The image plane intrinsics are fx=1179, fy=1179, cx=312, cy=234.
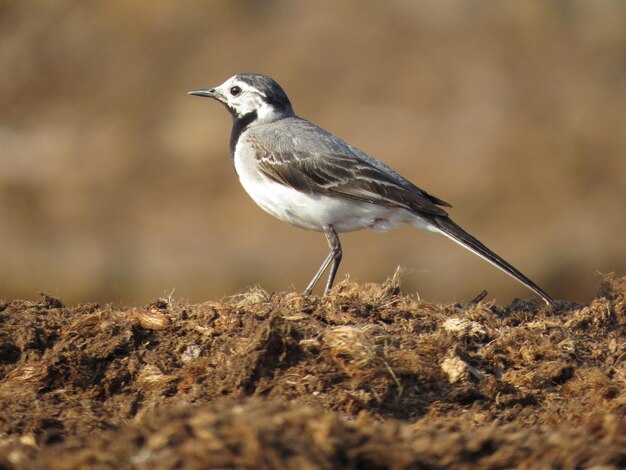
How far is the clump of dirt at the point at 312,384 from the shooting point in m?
5.91

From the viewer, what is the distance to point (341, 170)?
36.5 feet

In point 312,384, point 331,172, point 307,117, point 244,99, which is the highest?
point 307,117

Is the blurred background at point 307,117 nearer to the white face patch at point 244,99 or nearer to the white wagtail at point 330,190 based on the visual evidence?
the white face patch at point 244,99

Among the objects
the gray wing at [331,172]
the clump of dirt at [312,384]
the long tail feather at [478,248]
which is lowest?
the clump of dirt at [312,384]

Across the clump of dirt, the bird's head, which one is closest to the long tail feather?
the clump of dirt

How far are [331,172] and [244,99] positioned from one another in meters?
1.74

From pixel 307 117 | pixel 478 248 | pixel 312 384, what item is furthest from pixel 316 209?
pixel 307 117

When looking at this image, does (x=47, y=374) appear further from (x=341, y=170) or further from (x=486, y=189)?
(x=486, y=189)

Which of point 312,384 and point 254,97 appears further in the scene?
point 254,97

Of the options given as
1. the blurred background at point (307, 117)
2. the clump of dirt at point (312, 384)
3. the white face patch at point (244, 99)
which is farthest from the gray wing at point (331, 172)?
the blurred background at point (307, 117)

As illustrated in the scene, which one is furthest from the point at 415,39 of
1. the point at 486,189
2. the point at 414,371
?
the point at 414,371

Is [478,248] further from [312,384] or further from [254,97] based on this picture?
[312,384]

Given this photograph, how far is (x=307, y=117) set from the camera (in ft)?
90.9

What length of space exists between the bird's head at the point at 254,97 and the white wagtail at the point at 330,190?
60 centimetres
